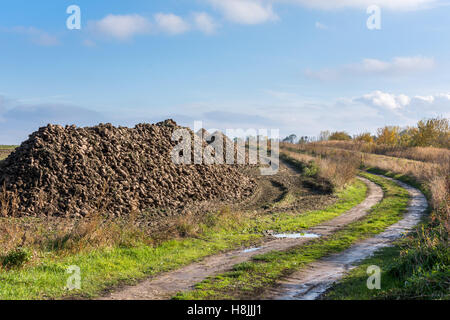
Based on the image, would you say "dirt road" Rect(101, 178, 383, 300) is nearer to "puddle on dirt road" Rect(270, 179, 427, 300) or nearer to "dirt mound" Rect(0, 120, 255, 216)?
"puddle on dirt road" Rect(270, 179, 427, 300)

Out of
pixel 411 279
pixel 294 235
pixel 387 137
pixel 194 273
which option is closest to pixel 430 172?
pixel 294 235

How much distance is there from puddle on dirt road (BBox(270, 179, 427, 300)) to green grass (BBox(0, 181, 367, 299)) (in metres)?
2.88

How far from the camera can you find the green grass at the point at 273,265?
26.0 ft

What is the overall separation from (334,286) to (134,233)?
5811 millimetres

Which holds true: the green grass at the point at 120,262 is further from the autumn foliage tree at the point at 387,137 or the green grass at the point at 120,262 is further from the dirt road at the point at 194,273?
the autumn foliage tree at the point at 387,137

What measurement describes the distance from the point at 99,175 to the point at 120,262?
7811mm

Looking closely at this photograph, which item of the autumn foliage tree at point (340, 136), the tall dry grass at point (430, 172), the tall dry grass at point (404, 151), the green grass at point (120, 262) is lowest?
the green grass at point (120, 262)

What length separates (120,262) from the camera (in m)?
9.78

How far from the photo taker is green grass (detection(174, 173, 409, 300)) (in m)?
7.93

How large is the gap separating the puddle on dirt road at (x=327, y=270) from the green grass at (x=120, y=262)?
2881 mm

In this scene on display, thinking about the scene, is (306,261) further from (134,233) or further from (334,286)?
(134,233)

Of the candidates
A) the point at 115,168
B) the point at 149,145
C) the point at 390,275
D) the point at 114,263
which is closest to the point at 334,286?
the point at 390,275

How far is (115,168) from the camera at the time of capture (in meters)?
17.8

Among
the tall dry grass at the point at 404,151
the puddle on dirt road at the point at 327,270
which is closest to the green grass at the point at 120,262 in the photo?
the puddle on dirt road at the point at 327,270
